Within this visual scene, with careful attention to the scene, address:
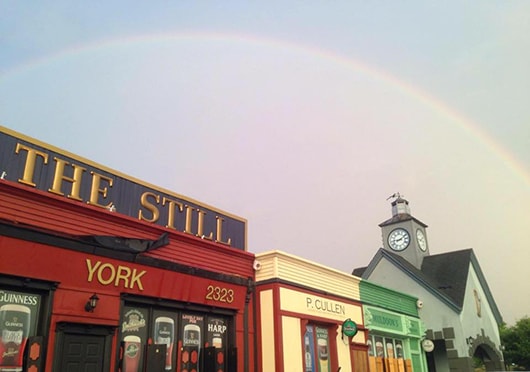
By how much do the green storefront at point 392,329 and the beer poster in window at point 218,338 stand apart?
7.74m

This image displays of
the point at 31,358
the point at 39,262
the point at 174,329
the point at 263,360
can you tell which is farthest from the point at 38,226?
the point at 263,360

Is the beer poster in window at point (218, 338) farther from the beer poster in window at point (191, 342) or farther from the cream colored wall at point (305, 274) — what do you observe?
the cream colored wall at point (305, 274)

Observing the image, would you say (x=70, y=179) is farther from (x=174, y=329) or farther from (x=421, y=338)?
(x=421, y=338)

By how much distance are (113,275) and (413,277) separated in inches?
799

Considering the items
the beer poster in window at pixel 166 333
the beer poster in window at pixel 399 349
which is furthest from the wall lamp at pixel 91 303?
the beer poster in window at pixel 399 349

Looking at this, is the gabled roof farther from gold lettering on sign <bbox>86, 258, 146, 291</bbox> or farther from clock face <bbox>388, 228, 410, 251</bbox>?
gold lettering on sign <bbox>86, 258, 146, 291</bbox>

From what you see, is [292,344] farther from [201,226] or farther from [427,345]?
[427,345]

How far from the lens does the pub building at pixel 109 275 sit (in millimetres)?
10188

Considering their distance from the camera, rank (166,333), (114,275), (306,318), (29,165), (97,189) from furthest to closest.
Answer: (306,318)
(166,333)
(97,189)
(114,275)
(29,165)

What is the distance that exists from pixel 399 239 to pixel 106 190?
2489cm

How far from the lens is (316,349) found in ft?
55.9

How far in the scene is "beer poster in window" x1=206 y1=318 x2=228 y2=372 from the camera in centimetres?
1382

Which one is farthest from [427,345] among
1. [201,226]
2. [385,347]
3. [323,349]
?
[201,226]

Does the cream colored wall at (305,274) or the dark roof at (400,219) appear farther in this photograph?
the dark roof at (400,219)
